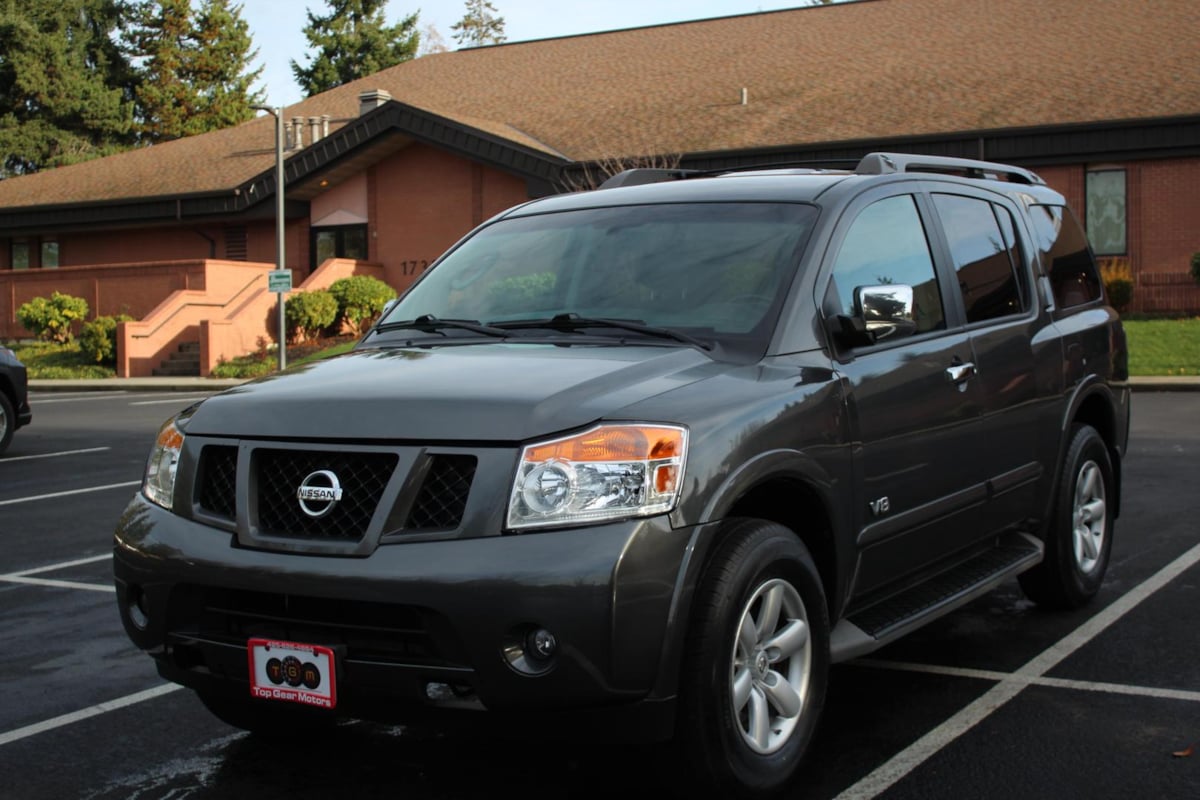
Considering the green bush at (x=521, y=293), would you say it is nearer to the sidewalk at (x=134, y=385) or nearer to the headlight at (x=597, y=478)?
the headlight at (x=597, y=478)

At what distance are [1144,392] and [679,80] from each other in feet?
65.6

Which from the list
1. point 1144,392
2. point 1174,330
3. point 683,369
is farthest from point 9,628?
point 1174,330

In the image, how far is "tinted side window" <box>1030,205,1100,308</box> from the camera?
6535 mm

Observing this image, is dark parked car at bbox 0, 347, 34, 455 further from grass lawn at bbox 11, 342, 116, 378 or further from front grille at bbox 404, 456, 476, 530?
grass lawn at bbox 11, 342, 116, 378

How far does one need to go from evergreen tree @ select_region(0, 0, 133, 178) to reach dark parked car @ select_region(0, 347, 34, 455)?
2128 inches

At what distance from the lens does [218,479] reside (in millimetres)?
4094

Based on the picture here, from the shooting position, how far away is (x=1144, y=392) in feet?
66.1

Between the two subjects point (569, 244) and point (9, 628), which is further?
point (9, 628)

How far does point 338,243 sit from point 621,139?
32.9ft

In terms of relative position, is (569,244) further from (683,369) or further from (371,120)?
(371,120)

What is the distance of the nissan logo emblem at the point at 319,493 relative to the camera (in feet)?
12.3

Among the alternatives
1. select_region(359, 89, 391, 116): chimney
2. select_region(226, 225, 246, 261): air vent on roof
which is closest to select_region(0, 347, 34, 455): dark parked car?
select_region(359, 89, 391, 116): chimney

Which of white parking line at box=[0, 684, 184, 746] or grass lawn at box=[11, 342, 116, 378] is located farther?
grass lawn at box=[11, 342, 116, 378]

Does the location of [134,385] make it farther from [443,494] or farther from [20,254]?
[443,494]
